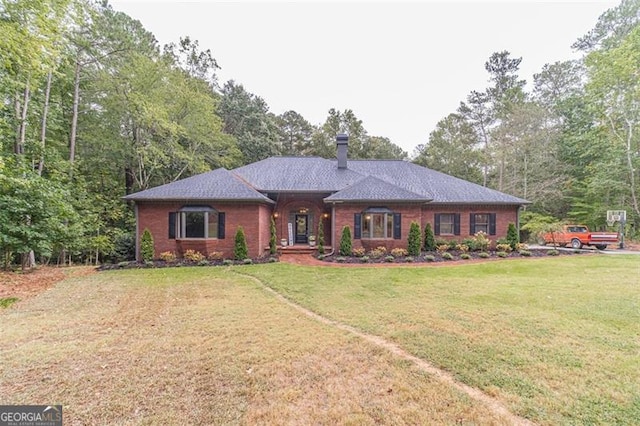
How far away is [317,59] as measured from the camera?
25.9 m

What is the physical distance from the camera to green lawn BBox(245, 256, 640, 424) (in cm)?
284

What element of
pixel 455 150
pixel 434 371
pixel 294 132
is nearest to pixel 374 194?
pixel 434 371

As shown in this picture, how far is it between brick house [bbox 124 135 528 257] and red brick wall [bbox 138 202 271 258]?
0.14 ft

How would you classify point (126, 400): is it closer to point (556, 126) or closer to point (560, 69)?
point (556, 126)

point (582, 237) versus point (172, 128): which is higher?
point (172, 128)

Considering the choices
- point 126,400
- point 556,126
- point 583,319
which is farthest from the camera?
point 556,126

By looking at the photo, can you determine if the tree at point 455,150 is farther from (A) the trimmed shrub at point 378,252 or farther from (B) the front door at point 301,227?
(A) the trimmed shrub at point 378,252

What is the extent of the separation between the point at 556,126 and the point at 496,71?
339 inches

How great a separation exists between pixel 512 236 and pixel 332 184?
32.7 feet

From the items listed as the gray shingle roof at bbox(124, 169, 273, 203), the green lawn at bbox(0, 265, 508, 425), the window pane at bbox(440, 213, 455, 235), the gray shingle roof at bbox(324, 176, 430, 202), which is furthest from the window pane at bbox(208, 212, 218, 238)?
the window pane at bbox(440, 213, 455, 235)

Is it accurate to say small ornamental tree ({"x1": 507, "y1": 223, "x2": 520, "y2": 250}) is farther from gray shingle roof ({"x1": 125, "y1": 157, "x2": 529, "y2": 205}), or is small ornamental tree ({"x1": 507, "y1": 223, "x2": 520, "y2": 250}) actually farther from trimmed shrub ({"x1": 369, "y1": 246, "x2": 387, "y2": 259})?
trimmed shrub ({"x1": 369, "y1": 246, "x2": 387, "y2": 259})

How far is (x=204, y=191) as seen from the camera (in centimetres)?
1271

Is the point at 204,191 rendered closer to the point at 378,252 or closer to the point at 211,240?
the point at 211,240

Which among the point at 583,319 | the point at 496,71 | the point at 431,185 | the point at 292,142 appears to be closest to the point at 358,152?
the point at 292,142
